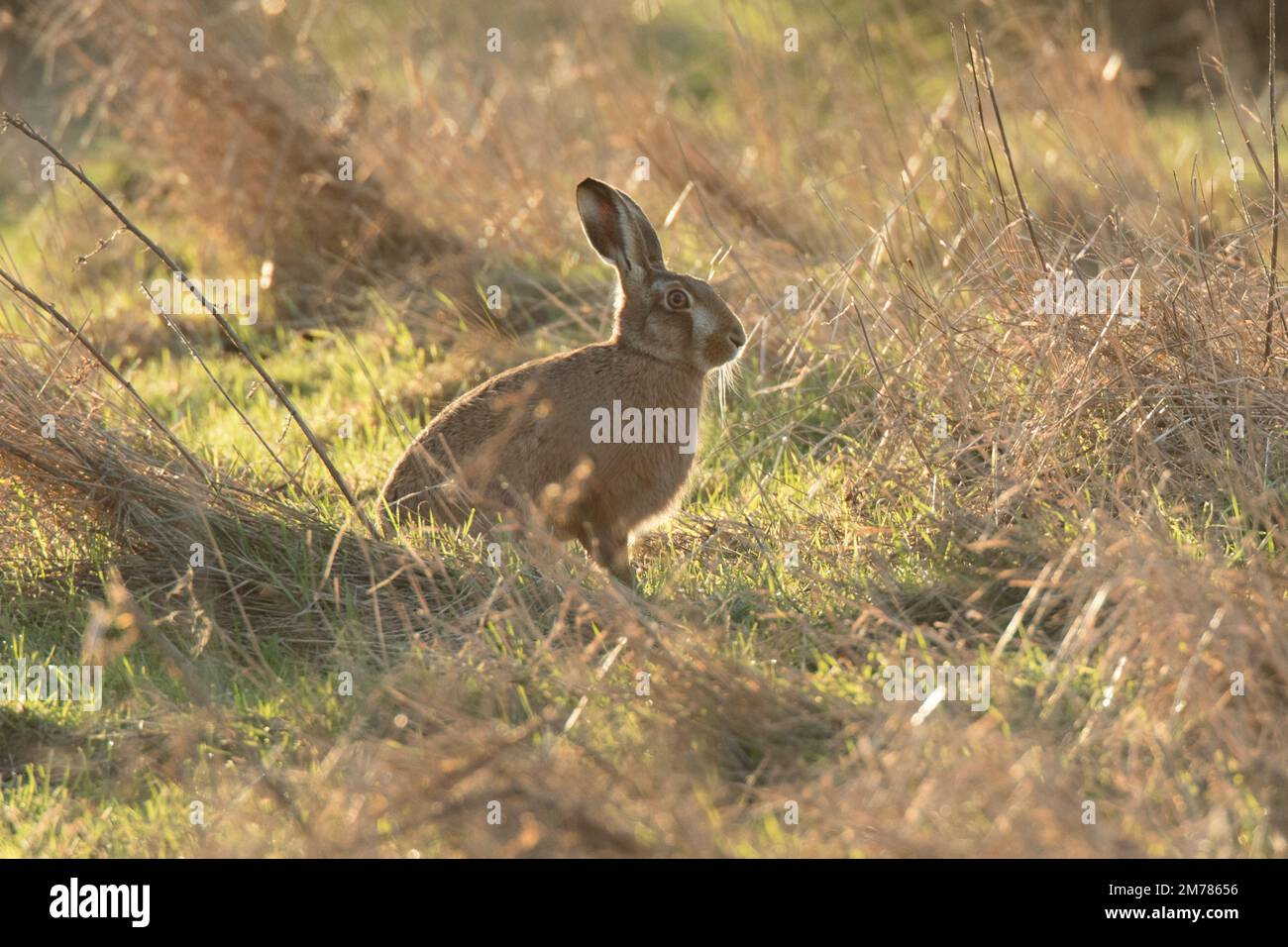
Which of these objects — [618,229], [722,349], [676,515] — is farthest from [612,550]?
[618,229]

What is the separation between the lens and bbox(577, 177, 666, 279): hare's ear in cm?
570

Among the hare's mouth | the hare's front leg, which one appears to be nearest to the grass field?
the hare's front leg

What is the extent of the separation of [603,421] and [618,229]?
2.54ft

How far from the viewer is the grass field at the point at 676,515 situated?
139 inches

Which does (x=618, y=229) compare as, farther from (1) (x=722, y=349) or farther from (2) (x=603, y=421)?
(2) (x=603, y=421)

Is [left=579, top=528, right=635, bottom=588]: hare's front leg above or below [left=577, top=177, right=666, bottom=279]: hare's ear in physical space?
below

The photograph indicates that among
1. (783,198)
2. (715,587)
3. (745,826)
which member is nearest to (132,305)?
(783,198)

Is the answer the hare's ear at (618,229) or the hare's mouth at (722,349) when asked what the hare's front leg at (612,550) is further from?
the hare's ear at (618,229)

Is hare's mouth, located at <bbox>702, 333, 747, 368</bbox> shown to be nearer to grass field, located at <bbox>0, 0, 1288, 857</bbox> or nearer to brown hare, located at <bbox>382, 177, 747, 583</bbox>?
brown hare, located at <bbox>382, 177, 747, 583</bbox>

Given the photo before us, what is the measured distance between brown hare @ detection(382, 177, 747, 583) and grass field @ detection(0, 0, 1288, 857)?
0.81 feet
